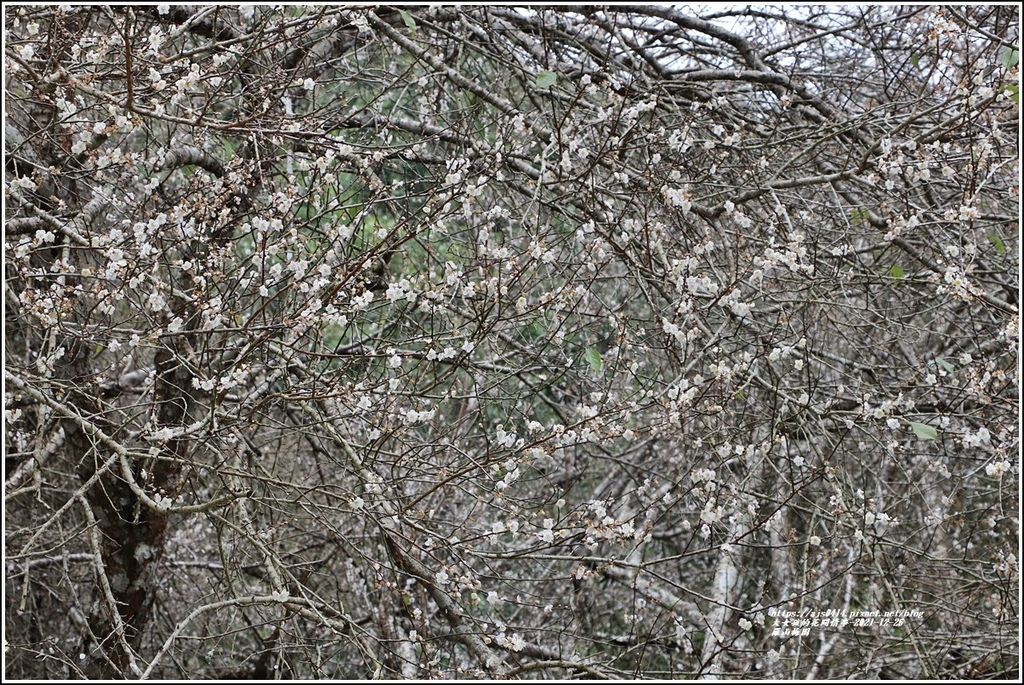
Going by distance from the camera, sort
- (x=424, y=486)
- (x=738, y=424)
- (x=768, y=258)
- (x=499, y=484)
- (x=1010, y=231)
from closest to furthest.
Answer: (x=499, y=484)
(x=768, y=258)
(x=1010, y=231)
(x=738, y=424)
(x=424, y=486)

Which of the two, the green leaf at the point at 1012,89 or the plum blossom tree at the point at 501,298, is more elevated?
the green leaf at the point at 1012,89

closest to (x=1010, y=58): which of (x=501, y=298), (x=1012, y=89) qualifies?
(x=1012, y=89)

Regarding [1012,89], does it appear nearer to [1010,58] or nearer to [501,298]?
[1010,58]

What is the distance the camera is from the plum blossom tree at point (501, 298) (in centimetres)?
230

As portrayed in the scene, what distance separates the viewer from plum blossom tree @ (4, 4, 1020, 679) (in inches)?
90.7

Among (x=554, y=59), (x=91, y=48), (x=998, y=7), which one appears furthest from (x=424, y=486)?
(x=998, y=7)

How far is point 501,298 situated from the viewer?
2.29 m

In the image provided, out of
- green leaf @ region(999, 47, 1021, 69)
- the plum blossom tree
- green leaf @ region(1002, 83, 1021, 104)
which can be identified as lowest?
the plum blossom tree

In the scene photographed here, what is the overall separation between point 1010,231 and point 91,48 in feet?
9.81

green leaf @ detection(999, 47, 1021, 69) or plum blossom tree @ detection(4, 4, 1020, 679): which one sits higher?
green leaf @ detection(999, 47, 1021, 69)

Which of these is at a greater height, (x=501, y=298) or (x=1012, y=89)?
(x=1012, y=89)

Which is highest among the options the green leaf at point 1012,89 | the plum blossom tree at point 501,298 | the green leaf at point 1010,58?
the green leaf at point 1010,58

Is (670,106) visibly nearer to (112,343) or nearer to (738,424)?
Result: (738,424)

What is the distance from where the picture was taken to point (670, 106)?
113 inches
